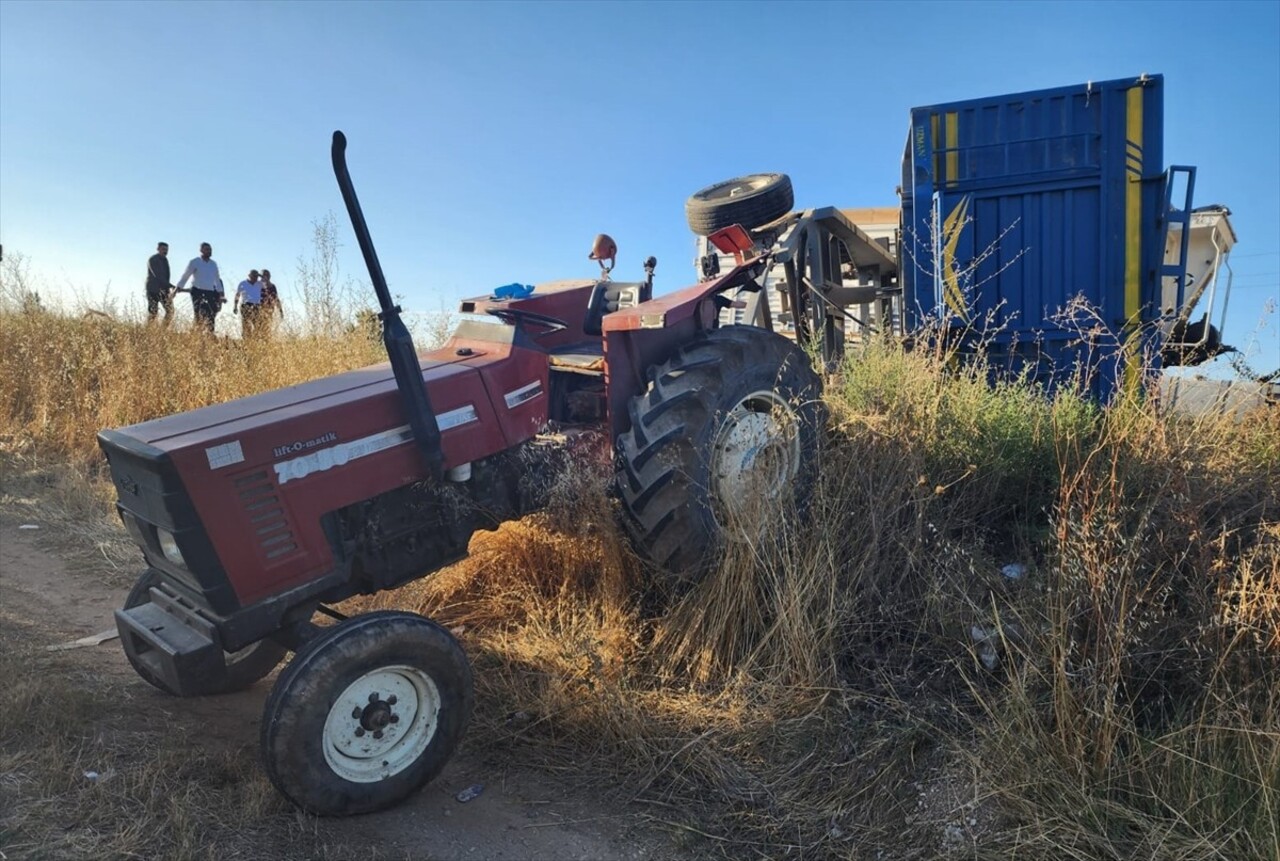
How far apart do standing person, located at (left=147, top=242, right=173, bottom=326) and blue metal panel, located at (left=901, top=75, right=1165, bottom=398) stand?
8.93m

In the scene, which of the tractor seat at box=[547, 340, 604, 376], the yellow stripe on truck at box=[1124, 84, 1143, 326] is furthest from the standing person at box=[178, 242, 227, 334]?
the yellow stripe on truck at box=[1124, 84, 1143, 326]

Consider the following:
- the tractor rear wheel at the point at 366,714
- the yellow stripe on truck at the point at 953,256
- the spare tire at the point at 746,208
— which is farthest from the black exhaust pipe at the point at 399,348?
the yellow stripe on truck at the point at 953,256

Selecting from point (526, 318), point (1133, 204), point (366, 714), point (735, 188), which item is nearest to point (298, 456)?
point (366, 714)

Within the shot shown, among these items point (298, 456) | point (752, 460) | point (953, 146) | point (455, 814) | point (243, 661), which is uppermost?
point (953, 146)

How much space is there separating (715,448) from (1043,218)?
401 cm

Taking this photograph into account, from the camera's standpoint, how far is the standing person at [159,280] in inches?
423

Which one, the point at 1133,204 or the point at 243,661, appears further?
the point at 1133,204

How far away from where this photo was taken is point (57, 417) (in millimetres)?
8148

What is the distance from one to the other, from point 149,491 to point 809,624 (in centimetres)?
242

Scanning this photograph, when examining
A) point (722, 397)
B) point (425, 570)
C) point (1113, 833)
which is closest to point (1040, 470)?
point (722, 397)

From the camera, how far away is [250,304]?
11.1 m

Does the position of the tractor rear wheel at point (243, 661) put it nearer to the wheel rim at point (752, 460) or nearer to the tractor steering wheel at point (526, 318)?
the tractor steering wheel at point (526, 318)

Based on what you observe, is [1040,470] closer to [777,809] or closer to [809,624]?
[809,624]

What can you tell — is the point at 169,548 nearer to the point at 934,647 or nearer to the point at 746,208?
the point at 934,647
